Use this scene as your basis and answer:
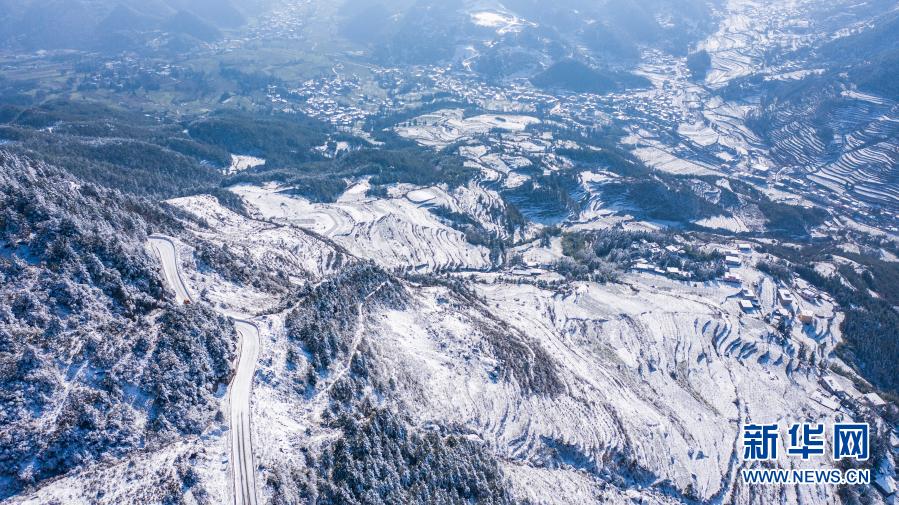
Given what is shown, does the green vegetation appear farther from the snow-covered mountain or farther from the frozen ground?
the frozen ground

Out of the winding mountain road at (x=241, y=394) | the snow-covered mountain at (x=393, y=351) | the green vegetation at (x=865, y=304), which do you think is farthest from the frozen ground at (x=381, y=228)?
the green vegetation at (x=865, y=304)

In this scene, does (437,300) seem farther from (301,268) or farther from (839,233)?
(839,233)

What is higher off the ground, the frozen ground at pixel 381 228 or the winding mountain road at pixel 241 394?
the winding mountain road at pixel 241 394

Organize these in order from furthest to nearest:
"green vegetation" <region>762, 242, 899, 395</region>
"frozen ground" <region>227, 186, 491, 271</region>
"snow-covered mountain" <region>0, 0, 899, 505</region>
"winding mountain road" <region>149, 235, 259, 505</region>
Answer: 1. "frozen ground" <region>227, 186, 491, 271</region>
2. "green vegetation" <region>762, 242, 899, 395</region>
3. "snow-covered mountain" <region>0, 0, 899, 505</region>
4. "winding mountain road" <region>149, 235, 259, 505</region>

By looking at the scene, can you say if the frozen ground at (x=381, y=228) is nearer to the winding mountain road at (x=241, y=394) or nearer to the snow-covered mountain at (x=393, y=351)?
the snow-covered mountain at (x=393, y=351)

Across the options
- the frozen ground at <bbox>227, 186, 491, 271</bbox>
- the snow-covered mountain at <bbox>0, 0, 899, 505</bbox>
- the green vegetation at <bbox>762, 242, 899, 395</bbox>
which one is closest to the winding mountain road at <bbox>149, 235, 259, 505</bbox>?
the snow-covered mountain at <bbox>0, 0, 899, 505</bbox>

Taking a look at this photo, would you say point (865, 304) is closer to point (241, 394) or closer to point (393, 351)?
point (393, 351)

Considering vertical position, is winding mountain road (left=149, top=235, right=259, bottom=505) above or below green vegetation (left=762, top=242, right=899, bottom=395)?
above

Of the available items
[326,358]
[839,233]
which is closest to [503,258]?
[326,358]

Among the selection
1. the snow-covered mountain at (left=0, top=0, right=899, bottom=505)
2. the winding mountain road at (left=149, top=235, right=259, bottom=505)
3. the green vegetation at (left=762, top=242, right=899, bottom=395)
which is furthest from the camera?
the green vegetation at (left=762, top=242, right=899, bottom=395)
